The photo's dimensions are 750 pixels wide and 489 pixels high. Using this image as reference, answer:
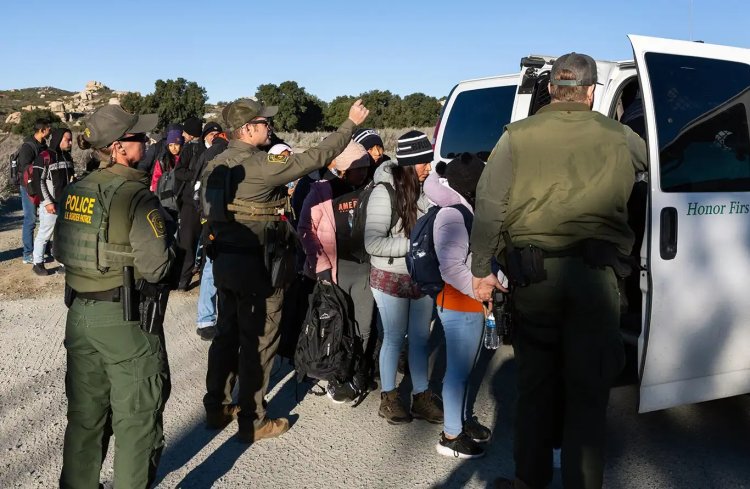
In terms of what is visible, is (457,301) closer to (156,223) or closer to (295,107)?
(156,223)

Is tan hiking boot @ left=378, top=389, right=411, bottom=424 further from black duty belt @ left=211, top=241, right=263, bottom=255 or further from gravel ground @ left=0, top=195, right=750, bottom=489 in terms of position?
black duty belt @ left=211, top=241, right=263, bottom=255

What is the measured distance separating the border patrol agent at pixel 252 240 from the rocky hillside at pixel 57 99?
5424 centimetres

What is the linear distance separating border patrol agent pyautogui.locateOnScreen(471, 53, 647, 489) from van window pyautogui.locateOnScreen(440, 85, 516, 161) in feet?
8.35

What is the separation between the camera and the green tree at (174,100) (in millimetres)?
45719

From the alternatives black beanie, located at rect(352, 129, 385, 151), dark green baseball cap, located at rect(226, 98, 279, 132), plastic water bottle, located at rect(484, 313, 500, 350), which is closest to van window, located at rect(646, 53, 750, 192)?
plastic water bottle, located at rect(484, 313, 500, 350)

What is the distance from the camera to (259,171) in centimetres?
394

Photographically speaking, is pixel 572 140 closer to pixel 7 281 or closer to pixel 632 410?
pixel 632 410

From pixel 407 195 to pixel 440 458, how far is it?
160cm

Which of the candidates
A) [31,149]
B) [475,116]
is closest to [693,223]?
[475,116]

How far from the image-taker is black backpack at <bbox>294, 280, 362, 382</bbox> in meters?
4.48

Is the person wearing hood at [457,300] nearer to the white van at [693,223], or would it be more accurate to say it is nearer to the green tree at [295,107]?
the white van at [693,223]

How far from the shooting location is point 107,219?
113 inches

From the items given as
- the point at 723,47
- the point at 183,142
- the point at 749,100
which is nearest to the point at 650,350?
the point at 749,100

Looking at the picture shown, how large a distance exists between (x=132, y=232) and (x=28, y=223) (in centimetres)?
774
